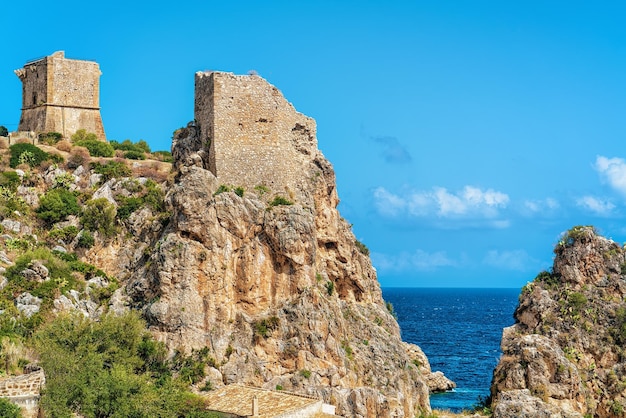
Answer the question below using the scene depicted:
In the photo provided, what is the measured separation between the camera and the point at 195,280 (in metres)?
38.6

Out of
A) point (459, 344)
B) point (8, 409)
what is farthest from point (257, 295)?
point (459, 344)

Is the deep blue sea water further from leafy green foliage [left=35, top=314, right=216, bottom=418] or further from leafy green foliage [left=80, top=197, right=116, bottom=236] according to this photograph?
leafy green foliage [left=35, top=314, right=216, bottom=418]

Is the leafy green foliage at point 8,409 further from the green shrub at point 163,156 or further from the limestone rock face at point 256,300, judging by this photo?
the green shrub at point 163,156

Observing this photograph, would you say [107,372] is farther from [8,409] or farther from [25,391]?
[8,409]

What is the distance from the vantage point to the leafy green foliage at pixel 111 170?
49.6 meters

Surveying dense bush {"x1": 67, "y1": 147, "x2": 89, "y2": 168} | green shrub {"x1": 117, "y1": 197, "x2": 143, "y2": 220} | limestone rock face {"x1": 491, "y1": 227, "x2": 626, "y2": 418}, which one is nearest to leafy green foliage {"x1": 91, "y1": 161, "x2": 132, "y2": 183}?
dense bush {"x1": 67, "y1": 147, "x2": 89, "y2": 168}

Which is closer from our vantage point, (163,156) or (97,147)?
(97,147)

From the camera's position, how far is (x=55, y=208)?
46375 mm

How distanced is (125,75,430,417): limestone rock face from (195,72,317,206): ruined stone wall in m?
0.69

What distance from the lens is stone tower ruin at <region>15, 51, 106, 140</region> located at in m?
59.1

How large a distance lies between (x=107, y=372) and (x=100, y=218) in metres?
13.8

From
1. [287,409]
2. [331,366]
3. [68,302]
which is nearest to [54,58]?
[68,302]

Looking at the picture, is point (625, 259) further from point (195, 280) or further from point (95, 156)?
point (95, 156)

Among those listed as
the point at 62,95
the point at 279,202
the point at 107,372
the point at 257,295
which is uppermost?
the point at 62,95
